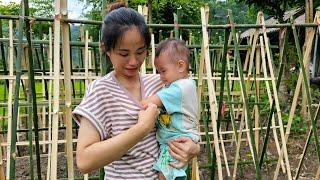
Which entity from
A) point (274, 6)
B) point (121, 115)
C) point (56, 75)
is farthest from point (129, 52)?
point (274, 6)

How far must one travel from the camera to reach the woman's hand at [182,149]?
1126 millimetres

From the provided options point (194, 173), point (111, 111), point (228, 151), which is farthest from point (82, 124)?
point (228, 151)

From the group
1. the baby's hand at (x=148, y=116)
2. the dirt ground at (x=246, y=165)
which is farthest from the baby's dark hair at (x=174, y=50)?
the dirt ground at (x=246, y=165)

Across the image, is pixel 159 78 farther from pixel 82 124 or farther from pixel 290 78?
pixel 290 78

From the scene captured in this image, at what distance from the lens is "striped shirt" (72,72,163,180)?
1016 mm

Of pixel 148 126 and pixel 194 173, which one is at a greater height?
pixel 148 126

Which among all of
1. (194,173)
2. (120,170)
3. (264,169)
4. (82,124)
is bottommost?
(264,169)

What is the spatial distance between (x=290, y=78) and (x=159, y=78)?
5.25m

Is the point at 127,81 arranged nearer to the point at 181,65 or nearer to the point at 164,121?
the point at 164,121

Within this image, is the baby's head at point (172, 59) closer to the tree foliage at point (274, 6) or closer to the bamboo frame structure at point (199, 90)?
the bamboo frame structure at point (199, 90)

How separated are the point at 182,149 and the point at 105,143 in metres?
0.30

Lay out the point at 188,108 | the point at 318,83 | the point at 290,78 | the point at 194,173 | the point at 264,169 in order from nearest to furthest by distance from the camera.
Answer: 1. the point at 188,108
2. the point at 194,173
3. the point at 264,169
4. the point at 290,78
5. the point at 318,83

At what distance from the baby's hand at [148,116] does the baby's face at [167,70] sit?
0.26m

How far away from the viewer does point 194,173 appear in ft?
7.38
